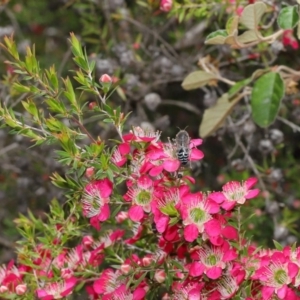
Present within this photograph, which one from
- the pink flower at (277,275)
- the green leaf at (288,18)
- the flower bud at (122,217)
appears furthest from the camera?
the green leaf at (288,18)

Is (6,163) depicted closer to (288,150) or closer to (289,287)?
(288,150)

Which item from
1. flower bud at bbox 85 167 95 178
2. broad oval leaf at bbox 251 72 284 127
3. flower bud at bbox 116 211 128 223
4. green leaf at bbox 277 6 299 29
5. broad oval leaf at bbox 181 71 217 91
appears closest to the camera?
flower bud at bbox 85 167 95 178

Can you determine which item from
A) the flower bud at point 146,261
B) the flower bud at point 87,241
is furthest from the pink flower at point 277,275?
the flower bud at point 87,241

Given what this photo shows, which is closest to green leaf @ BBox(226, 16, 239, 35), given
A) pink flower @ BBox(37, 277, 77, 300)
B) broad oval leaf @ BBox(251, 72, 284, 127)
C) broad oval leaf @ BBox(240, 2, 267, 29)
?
broad oval leaf @ BBox(240, 2, 267, 29)

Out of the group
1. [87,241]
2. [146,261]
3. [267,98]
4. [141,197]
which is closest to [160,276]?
[146,261]

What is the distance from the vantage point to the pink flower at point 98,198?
1.38 metres

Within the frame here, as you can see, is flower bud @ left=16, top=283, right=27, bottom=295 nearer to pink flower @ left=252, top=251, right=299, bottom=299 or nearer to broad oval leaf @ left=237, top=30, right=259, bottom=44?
pink flower @ left=252, top=251, right=299, bottom=299

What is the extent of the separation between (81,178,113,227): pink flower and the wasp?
0.15 meters

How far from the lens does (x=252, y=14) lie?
1.80 metres

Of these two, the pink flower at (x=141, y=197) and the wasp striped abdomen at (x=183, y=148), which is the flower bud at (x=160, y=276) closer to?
the pink flower at (x=141, y=197)

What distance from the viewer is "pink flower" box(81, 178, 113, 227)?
1.38 metres

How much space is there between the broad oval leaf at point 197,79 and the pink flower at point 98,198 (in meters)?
0.71

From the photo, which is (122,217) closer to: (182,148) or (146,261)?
(146,261)

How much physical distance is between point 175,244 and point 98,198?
19 centimetres
